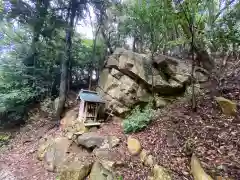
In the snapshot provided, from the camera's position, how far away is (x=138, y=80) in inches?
324

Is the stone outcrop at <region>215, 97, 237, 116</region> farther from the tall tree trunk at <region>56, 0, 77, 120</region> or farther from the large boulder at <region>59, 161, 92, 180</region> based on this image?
the tall tree trunk at <region>56, 0, 77, 120</region>

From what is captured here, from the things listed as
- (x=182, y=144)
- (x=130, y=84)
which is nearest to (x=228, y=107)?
(x=182, y=144)

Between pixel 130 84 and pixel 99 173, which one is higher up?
pixel 130 84

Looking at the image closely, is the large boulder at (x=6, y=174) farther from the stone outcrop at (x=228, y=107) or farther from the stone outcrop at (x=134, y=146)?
the stone outcrop at (x=228, y=107)

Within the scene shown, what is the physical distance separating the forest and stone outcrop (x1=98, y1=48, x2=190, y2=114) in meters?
0.04

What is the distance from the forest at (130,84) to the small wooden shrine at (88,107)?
41 centimetres

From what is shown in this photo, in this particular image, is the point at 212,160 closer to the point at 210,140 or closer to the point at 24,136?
the point at 210,140

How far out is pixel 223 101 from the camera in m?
5.68

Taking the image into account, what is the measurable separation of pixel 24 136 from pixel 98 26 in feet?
24.1

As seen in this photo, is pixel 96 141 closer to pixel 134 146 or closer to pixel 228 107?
pixel 134 146

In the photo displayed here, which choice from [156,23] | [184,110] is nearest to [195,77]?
[184,110]

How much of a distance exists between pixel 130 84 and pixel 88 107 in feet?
6.83

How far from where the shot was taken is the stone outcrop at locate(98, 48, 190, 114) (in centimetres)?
795

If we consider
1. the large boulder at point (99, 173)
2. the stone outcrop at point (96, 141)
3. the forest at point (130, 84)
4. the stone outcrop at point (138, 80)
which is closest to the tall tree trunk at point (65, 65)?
the forest at point (130, 84)
